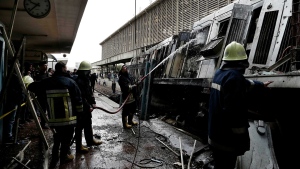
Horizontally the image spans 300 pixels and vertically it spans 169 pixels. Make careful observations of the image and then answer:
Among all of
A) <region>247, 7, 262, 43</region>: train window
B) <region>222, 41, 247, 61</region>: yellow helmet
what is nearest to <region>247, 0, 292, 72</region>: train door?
<region>247, 7, 262, 43</region>: train window

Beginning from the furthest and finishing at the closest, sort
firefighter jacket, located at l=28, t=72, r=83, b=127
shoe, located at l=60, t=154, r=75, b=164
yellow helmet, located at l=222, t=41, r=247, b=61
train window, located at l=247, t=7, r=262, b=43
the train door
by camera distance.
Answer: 1. train window, located at l=247, t=7, r=262, b=43
2. the train door
3. shoe, located at l=60, t=154, r=75, b=164
4. firefighter jacket, located at l=28, t=72, r=83, b=127
5. yellow helmet, located at l=222, t=41, r=247, b=61

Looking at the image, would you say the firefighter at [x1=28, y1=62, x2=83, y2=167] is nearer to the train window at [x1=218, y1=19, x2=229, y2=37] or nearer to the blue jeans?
the blue jeans

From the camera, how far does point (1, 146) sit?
163 inches

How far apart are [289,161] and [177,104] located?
5.43 metres

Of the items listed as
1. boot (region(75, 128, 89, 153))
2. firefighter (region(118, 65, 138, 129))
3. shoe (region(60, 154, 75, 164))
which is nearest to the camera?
shoe (region(60, 154, 75, 164))

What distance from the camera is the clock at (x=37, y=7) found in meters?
4.97

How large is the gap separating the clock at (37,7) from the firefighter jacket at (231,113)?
4.58 meters

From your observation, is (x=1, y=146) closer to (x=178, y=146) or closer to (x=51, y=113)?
(x=51, y=113)

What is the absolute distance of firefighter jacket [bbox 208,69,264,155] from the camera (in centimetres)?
230

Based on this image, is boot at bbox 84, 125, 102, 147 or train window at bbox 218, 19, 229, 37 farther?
train window at bbox 218, 19, 229, 37

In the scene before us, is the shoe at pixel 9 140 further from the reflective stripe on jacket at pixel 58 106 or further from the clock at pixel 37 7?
the clock at pixel 37 7

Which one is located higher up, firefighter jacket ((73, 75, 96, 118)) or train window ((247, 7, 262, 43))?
train window ((247, 7, 262, 43))

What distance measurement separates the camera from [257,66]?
14.6ft

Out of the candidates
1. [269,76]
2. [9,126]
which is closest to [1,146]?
[9,126]
